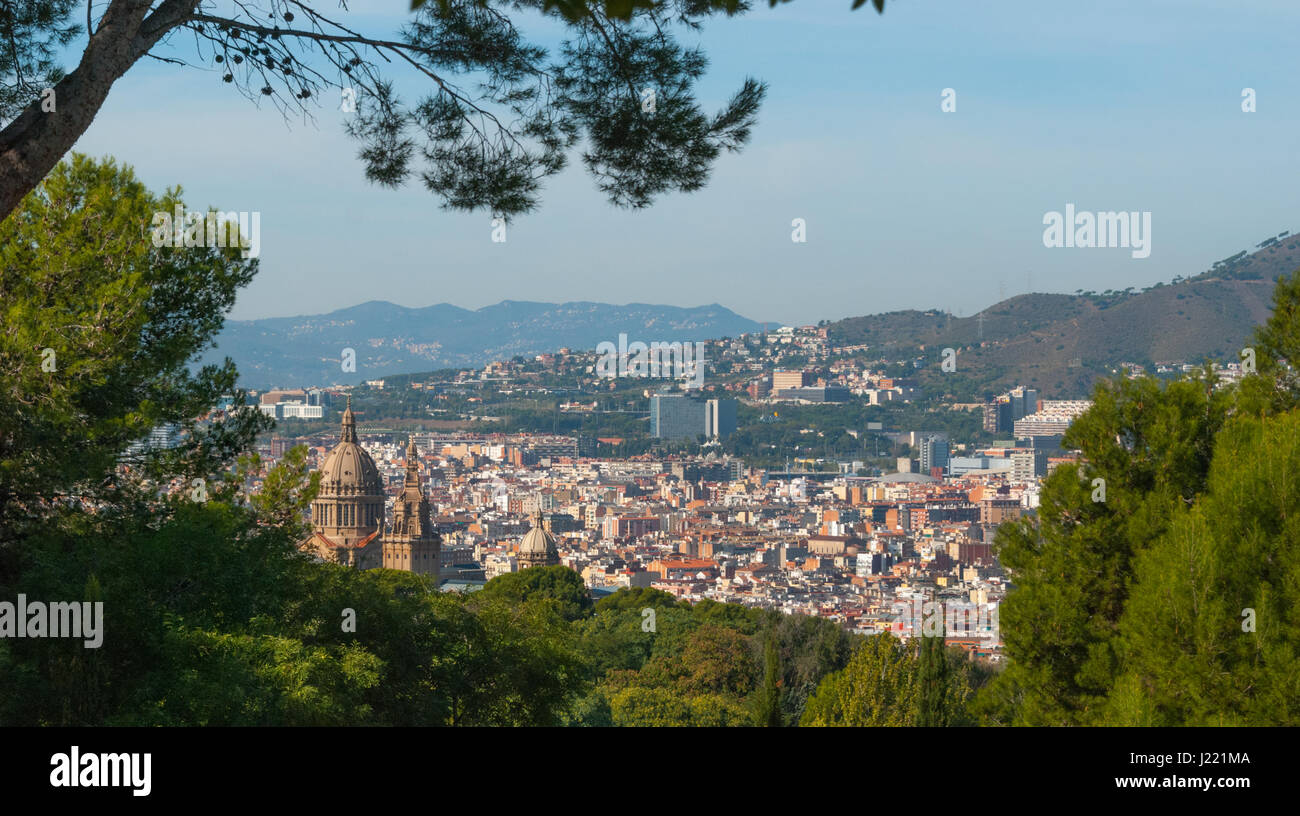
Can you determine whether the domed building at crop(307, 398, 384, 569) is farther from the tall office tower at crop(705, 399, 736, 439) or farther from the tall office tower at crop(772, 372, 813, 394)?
the tall office tower at crop(772, 372, 813, 394)

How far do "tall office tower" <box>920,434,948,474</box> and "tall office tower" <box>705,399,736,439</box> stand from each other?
17.6 m

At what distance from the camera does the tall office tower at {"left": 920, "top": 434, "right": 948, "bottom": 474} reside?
98375 millimetres

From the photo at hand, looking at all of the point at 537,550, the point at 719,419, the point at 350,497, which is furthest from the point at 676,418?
the point at 537,550

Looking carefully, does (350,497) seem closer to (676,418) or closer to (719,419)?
(676,418)

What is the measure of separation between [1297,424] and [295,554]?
16.5 ft

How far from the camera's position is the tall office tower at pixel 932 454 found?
98375 millimetres

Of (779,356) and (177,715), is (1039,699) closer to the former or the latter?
(177,715)

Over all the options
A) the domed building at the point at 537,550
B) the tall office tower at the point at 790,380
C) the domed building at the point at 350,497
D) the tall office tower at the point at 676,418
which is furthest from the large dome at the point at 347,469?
the tall office tower at the point at 790,380

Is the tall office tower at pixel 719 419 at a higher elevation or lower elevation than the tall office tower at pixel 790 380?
lower

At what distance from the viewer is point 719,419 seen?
110m

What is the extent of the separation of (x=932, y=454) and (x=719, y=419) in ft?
64.0

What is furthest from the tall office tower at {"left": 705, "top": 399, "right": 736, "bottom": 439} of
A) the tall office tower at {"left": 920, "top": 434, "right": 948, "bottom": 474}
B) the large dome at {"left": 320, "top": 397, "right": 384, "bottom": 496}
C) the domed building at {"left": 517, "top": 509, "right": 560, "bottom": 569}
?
the domed building at {"left": 517, "top": 509, "right": 560, "bottom": 569}

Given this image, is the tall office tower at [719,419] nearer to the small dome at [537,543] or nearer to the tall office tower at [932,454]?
the tall office tower at [932,454]

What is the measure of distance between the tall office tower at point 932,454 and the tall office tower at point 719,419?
693 inches
